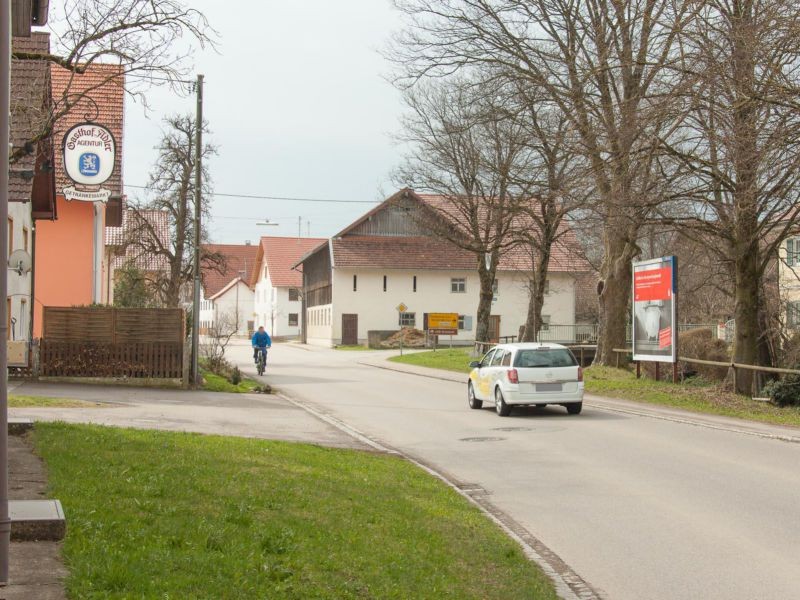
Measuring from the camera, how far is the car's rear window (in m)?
21.1

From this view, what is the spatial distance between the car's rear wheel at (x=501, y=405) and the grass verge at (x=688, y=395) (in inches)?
186

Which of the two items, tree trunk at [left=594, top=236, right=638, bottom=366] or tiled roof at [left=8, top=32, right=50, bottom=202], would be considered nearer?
tiled roof at [left=8, top=32, right=50, bottom=202]

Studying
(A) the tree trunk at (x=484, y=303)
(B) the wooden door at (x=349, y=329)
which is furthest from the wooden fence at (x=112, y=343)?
(B) the wooden door at (x=349, y=329)

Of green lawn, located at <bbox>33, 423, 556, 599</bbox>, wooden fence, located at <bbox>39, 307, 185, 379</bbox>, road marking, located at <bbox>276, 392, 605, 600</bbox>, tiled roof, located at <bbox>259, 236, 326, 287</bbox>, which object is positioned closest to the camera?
green lawn, located at <bbox>33, 423, 556, 599</bbox>

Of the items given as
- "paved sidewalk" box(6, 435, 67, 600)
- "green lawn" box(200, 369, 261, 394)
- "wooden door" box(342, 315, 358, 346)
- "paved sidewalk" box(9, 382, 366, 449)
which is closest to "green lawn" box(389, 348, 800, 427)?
"paved sidewalk" box(9, 382, 366, 449)

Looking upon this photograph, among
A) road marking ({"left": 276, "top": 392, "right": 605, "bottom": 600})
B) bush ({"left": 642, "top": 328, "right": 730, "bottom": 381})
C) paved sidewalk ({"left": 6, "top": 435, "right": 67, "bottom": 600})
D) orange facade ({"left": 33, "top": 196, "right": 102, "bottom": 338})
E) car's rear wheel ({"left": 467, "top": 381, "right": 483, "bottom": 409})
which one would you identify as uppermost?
orange facade ({"left": 33, "top": 196, "right": 102, "bottom": 338})

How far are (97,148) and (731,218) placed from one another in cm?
1537

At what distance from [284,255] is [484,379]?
83.1m

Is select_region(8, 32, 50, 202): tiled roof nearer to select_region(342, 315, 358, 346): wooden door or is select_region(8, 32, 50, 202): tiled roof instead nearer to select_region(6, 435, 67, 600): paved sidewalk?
select_region(6, 435, 67, 600): paved sidewalk

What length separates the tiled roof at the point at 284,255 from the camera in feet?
332

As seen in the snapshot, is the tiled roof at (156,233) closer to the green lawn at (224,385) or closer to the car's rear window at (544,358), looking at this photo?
the green lawn at (224,385)

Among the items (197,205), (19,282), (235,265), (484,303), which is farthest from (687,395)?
(235,265)

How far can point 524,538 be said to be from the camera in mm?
9164

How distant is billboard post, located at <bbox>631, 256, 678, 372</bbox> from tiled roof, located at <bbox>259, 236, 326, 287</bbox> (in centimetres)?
7188
